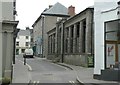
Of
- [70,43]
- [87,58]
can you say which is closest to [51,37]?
[70,43]

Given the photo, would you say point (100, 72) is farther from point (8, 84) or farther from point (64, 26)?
point (64, 26)

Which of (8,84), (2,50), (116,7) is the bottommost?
(8,84)

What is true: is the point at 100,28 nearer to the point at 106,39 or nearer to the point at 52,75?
the point at 106,39

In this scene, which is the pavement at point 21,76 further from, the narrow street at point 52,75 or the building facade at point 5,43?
the building facade at point 5,43

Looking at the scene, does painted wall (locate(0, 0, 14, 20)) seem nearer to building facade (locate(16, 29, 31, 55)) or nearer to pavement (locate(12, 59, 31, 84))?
pavement (locate(12, 59, 31, 84))

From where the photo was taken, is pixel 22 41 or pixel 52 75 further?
pixel 22 41

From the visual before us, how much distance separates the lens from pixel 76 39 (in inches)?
1602

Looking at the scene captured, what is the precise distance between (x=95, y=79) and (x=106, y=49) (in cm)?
232

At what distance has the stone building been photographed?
34375 mm

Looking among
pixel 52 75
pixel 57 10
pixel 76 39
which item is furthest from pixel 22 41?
pixel 52 75

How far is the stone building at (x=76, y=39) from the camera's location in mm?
34375

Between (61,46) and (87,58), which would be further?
(61,46)

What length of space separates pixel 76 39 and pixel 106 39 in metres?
18.9

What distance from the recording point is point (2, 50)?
2114 cm
